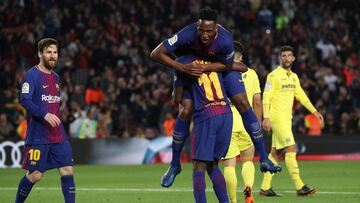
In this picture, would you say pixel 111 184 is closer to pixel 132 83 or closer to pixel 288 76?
pixel 288 76

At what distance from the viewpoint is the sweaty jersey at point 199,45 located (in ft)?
37.5

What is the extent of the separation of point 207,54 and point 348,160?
1643 centimetres

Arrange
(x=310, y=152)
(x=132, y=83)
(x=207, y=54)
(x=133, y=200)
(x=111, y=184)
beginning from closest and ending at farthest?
(x=207, y=54), (x=133, y=200), (x=111, y=184), (x=310, y=152), (x=132, y=83)

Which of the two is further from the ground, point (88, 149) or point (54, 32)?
point (54, 32)

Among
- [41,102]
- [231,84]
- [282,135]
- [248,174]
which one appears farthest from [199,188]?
[282,135]

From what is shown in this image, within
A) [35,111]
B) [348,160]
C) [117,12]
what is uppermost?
[117,12]

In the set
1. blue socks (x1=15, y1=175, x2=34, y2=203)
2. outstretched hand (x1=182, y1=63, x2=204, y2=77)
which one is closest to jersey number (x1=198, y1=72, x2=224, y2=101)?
outstretched hand (x1=182, y1=63, x2=204, y2=77)

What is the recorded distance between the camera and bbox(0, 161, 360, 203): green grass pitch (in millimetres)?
15771

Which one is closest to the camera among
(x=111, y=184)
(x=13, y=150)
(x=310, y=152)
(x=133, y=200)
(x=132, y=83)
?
(x=133, y=200)

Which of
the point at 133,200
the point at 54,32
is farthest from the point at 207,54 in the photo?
the point at 54,32

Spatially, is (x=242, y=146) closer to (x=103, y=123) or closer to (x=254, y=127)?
(x=254, y=127)

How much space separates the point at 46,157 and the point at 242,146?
3.37 metres

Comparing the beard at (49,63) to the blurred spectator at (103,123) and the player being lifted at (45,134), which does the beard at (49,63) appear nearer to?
the player being lifted at (45,134)

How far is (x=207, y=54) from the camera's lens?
11.6 m
